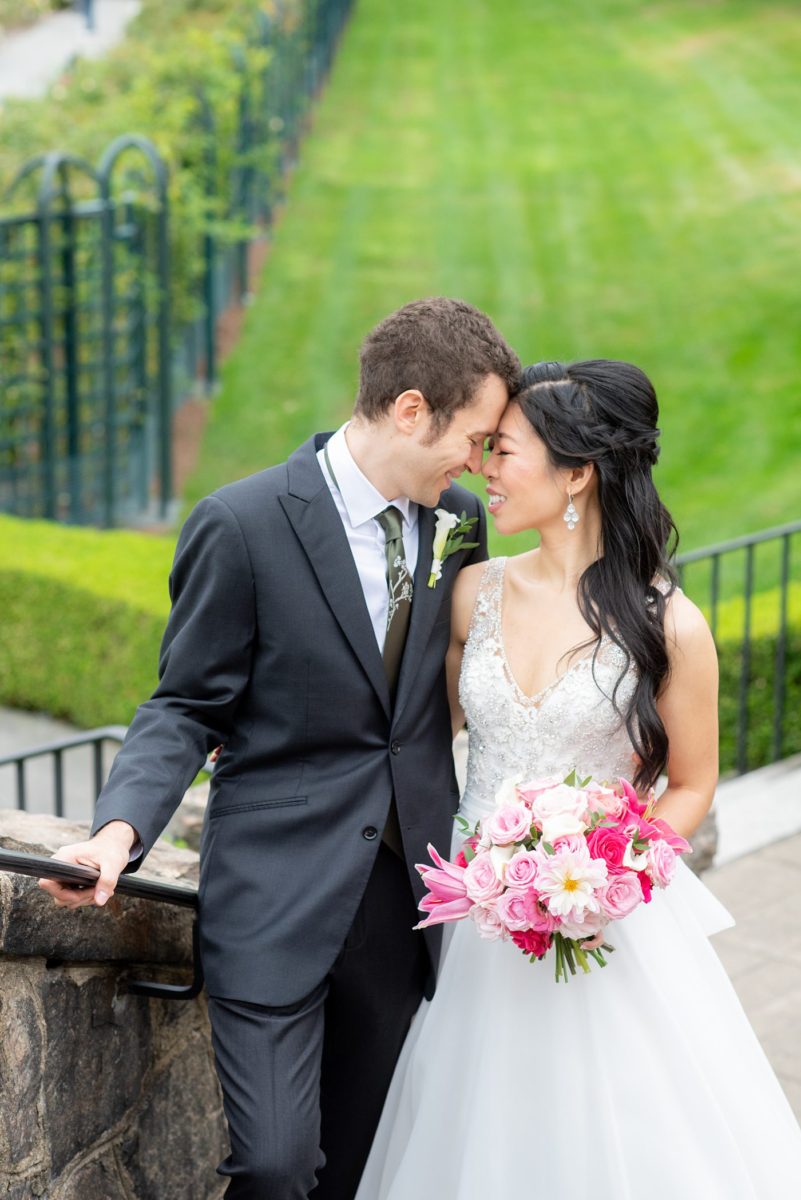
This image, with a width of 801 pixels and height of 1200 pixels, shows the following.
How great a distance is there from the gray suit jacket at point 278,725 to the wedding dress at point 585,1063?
36 cm

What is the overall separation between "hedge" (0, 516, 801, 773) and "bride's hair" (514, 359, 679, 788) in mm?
4097

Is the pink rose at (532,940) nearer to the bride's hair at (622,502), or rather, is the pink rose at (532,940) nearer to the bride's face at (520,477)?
the bride's hair at (622,502)

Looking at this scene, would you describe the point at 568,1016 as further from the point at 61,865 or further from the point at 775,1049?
the point at 775,1049

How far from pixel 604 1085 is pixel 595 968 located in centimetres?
23

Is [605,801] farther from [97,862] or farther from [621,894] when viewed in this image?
[97,862]

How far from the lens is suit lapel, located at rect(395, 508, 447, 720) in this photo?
122 inches

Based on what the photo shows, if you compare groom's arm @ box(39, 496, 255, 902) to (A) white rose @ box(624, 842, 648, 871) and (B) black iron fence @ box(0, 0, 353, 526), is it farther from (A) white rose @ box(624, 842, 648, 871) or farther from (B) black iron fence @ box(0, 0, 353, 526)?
(B) black iron fence @ box(0, 0, 353, 526)

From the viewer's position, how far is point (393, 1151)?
333cm

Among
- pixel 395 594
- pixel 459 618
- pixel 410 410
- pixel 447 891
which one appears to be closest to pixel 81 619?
pixel 459 618

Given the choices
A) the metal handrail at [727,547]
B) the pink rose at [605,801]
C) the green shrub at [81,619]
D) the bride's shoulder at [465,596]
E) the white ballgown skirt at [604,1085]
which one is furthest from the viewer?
the green shrub at [81,619]

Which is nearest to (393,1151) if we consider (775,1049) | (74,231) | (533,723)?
(533,723)

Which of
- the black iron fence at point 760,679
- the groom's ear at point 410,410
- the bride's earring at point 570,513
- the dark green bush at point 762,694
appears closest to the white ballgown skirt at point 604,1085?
the bride's earring at point 570,513

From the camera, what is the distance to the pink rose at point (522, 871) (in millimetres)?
2832

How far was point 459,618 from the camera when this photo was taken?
3494 mm
